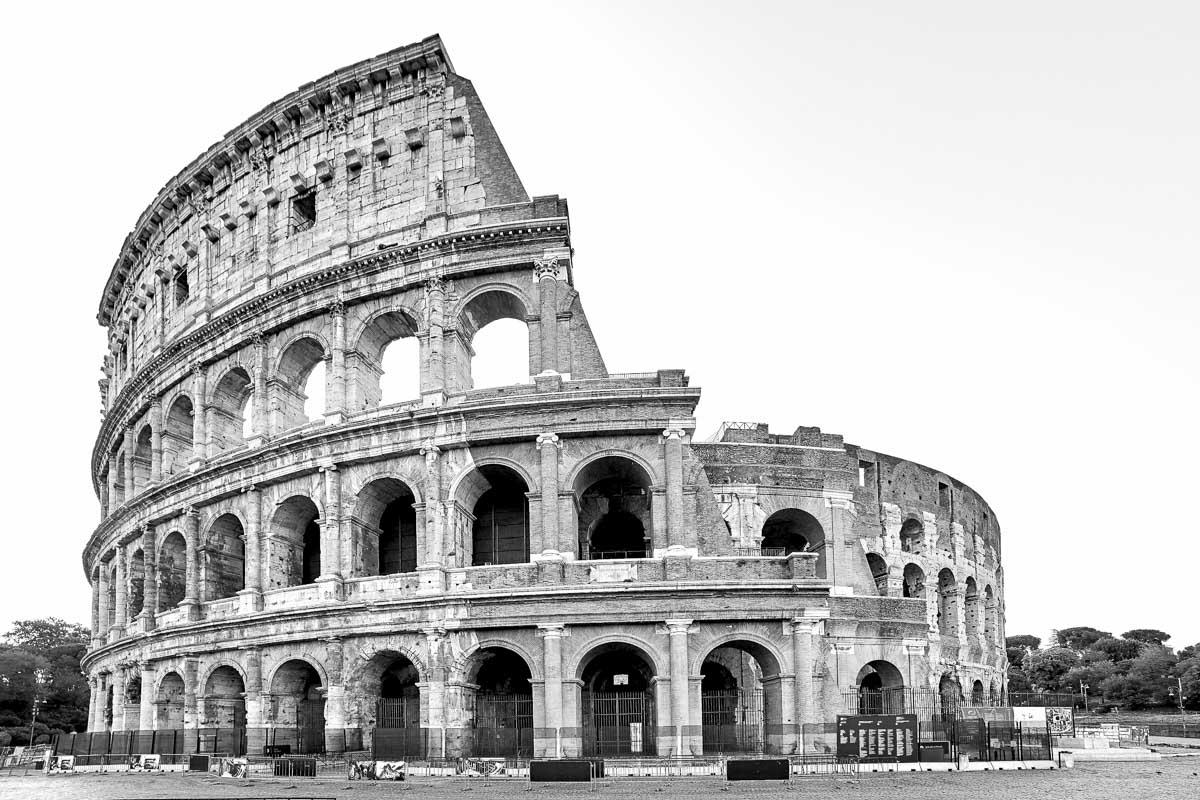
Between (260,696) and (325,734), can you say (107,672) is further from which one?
(325,734)

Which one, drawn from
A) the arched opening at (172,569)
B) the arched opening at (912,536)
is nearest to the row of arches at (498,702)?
the arched opening at (172,569)

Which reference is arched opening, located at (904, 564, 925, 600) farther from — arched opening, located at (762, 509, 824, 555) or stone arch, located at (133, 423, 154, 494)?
stone arch, located at (133, 423, 154, 494)

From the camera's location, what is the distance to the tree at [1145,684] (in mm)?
81625

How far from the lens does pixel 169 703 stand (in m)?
32.9

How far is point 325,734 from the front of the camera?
27.8 metres

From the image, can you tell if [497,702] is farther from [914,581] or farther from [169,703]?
[914,581]

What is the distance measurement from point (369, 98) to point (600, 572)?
49.8 feet

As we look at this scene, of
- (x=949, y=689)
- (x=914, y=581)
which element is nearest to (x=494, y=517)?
(x=914, y=581)

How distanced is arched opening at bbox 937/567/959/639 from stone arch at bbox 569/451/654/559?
14599 millimetres

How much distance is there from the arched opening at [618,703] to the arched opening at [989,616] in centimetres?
1975

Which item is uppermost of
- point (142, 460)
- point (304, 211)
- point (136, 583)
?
point (304, 211)

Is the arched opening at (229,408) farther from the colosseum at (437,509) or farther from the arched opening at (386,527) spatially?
the arched opening at (386,527)

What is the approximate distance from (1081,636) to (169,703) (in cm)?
10437

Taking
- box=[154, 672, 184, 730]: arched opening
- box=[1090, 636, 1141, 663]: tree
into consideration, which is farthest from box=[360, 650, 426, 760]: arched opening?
box=[1090, 636, 1141, 663]: tree
